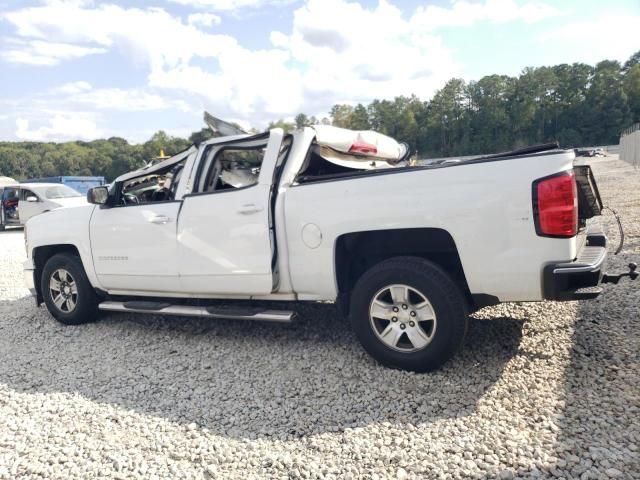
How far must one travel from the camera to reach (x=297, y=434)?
303 cm

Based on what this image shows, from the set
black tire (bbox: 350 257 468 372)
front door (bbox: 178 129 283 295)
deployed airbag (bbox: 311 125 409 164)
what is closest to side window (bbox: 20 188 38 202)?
front door (bbox: 178 129 283 295)

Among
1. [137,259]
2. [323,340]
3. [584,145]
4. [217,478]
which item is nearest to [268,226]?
[323,340]

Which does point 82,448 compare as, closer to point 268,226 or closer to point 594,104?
point 268,226

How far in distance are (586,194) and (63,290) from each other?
17.1 ft

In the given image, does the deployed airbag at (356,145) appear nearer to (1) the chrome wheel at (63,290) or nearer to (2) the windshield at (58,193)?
(1) the chrome wheel at (63,290)

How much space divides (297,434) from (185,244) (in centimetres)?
211

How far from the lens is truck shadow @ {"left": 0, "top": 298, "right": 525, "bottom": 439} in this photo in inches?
128

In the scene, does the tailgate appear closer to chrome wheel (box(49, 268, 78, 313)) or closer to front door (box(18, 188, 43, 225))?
chrome wheel (box(49, 268, 78, 313))

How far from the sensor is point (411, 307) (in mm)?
3598

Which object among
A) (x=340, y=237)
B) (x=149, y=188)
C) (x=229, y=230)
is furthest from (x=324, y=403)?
(x=149, y=188)

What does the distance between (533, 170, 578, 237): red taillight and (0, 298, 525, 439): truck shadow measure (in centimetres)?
116

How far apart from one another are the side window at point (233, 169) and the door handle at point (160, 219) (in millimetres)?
411

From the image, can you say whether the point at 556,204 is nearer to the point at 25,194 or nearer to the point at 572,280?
the point at 572,280

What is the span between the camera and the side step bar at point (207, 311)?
4.05 meters
